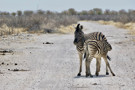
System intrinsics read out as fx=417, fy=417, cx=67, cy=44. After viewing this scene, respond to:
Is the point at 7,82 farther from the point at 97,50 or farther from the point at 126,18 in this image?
the point at 126,18

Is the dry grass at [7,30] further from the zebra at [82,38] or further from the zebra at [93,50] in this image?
the zebra at [93,50]

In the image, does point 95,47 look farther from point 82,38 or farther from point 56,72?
point 56,72

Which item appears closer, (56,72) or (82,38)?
(82,38)

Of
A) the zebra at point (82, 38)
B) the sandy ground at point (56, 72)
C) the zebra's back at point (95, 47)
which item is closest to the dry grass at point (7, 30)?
the sandy ground at point (56, 72)

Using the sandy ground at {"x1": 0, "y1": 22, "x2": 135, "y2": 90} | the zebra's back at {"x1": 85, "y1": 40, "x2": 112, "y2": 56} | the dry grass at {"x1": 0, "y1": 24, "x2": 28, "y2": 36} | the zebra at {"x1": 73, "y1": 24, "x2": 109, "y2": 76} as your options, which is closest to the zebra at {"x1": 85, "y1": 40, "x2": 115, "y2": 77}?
the zebra's back at {"x1": 85, "y1": 40, "x2": 112, "y2": 56}

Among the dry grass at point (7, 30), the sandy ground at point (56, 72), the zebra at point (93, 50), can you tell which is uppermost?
the zebra at point (93, 50)

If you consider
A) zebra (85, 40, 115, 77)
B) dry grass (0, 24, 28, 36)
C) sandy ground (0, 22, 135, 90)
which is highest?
zebra (85, 40, 115, 77)

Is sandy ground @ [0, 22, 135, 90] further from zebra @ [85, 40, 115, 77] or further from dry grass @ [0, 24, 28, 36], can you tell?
dry grass @ [0, 24, 28, 36]

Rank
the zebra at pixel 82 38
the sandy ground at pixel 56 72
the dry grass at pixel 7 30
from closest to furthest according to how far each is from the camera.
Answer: the sandy ground at pixel 56 72 < the zebra at pixel 82 38 < the dry grass at pixel 7 30

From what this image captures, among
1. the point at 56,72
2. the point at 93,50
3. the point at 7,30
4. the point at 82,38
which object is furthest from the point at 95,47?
the point at 7,30

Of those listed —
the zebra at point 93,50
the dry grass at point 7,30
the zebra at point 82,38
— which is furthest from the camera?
the dry grass at point 7,30

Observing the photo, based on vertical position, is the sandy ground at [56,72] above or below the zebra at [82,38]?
below

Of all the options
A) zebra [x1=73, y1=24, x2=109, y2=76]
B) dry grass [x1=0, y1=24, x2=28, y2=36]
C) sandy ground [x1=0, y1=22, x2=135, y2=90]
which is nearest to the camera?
sandy ground [x1=0, y1=22, x2=135, y2=90]

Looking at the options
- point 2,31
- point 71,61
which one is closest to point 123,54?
point 71,61
